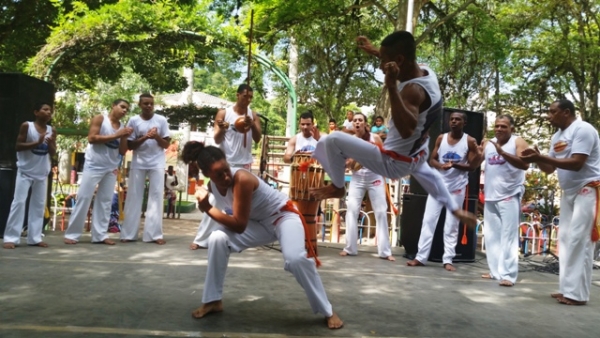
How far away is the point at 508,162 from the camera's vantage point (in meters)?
6.54

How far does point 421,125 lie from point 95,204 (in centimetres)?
525

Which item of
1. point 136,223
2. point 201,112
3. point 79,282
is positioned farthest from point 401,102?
point 201,112

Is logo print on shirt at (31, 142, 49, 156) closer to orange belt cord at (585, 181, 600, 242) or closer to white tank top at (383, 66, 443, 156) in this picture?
white tank top at (383, 66, 443, 156)

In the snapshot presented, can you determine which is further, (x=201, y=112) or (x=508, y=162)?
(x=201, y=112)

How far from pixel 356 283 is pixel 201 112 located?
14.0 m

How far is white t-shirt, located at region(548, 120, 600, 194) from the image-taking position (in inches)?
229

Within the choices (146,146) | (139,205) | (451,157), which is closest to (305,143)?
(451,157)

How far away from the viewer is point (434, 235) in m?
8.10

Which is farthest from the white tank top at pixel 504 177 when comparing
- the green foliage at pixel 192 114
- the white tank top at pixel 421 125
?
the green foliage at pixel 192 114

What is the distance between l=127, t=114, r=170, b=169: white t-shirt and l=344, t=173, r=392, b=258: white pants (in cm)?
276

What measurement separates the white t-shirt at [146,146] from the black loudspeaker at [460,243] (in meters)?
3.99

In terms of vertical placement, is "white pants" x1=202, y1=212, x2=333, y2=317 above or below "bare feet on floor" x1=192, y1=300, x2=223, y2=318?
above

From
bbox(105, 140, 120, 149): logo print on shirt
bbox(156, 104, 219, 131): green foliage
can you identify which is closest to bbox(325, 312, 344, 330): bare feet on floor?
bbox(105, 140, 120, 149): logo print on shirt

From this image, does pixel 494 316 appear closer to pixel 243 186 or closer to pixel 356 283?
pixel 356 283
